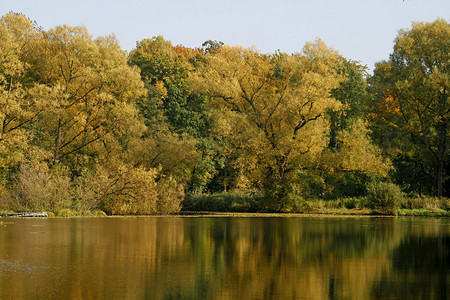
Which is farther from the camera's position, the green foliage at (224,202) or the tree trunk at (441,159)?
the tree trunk at (441,159)

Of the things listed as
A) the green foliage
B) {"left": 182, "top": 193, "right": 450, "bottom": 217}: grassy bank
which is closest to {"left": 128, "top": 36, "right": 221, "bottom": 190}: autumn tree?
the green foliage

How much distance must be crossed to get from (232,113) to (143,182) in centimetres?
1019

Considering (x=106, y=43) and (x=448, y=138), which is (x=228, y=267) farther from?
(x=448, y=138)

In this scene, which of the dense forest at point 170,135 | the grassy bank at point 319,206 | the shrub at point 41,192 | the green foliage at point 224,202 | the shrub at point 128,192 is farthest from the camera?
the green foliage at point 224,202

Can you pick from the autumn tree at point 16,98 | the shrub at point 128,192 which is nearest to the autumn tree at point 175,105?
the autumn tree at point 16,98

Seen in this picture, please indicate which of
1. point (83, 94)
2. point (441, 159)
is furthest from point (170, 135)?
point (441, 159)

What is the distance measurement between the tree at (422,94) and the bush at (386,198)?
37.0 feet

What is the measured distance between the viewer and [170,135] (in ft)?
149

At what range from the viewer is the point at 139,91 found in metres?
43.5

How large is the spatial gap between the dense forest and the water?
47.2 ft

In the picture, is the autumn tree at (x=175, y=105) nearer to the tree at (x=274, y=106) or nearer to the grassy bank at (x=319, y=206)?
the grassy bank at (x=319, y=206)

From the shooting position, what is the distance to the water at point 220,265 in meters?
10.5

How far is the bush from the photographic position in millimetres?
37938

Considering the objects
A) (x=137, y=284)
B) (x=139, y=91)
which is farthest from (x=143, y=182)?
(x=137, y=284)
